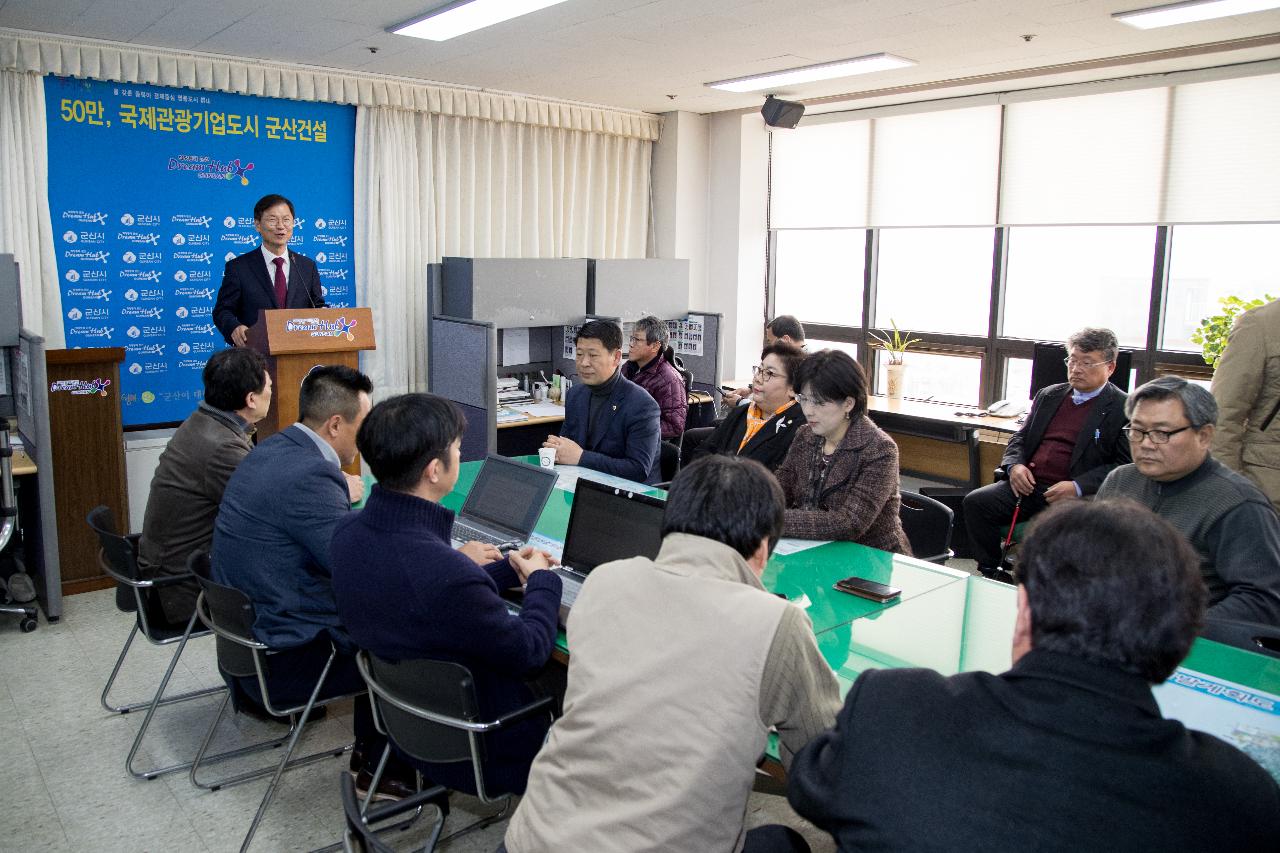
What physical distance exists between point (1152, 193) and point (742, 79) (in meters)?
2.56

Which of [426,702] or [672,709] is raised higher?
[672,709]

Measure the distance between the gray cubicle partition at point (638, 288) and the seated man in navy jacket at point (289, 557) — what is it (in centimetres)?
376

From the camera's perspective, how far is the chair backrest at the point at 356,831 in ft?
4.80

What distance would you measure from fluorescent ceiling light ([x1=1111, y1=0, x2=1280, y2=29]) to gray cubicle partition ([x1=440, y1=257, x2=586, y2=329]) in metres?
3.37

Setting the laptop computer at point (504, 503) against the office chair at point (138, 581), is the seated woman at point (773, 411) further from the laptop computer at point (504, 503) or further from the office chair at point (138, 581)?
the office chair at point (138, 581)

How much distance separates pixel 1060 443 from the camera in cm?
477

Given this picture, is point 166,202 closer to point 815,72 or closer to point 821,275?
point 815,72

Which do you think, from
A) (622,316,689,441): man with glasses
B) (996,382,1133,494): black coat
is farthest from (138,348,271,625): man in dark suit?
(996,382,1133,494): black coat

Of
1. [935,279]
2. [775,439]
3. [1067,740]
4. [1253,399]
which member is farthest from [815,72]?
[1067,740]

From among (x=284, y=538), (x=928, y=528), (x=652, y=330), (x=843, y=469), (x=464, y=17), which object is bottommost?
(x=928, y=528)

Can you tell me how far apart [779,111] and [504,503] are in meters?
4.54

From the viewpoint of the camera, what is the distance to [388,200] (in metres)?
6.27

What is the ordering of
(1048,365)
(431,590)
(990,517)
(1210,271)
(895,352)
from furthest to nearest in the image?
1. (895,352)
2. (1210,271)
3. (1048,365)
4. (990,517)
5. (431,590)

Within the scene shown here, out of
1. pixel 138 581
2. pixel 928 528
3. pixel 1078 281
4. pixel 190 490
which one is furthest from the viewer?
pixel 1078 281
